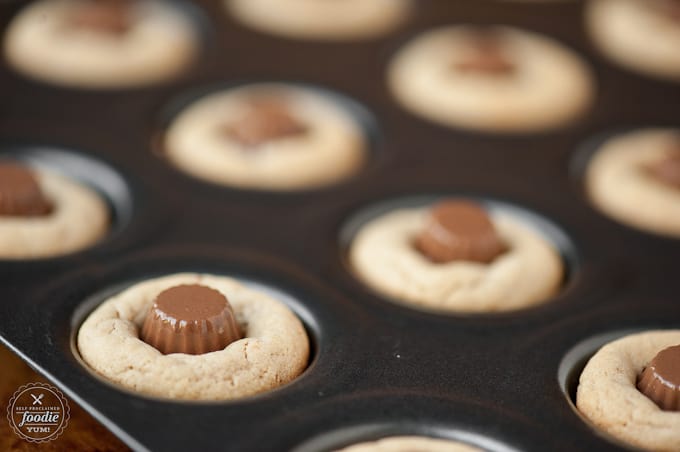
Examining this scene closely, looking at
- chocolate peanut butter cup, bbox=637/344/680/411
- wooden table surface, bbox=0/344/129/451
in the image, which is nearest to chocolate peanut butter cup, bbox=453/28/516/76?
chocolate peanut butter cup, bbox=637/344/680/411

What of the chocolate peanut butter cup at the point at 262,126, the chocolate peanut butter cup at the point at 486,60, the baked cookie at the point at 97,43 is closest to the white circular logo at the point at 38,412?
the chocolate peanut butter cup at the point at 262,126

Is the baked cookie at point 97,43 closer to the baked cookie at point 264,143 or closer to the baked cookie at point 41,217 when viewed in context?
the baked cookie at point 264,143

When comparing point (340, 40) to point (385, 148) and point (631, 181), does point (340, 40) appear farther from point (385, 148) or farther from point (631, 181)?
point (631, 181)

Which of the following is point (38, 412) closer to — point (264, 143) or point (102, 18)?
point (264, 143)

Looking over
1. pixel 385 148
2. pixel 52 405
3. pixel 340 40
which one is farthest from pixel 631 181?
pixel 52 405

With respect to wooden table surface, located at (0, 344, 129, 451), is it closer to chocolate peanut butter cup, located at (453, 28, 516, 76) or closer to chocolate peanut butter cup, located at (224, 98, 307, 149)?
chocolate peanut butter cup, located at (224, 98, 307, 149)
